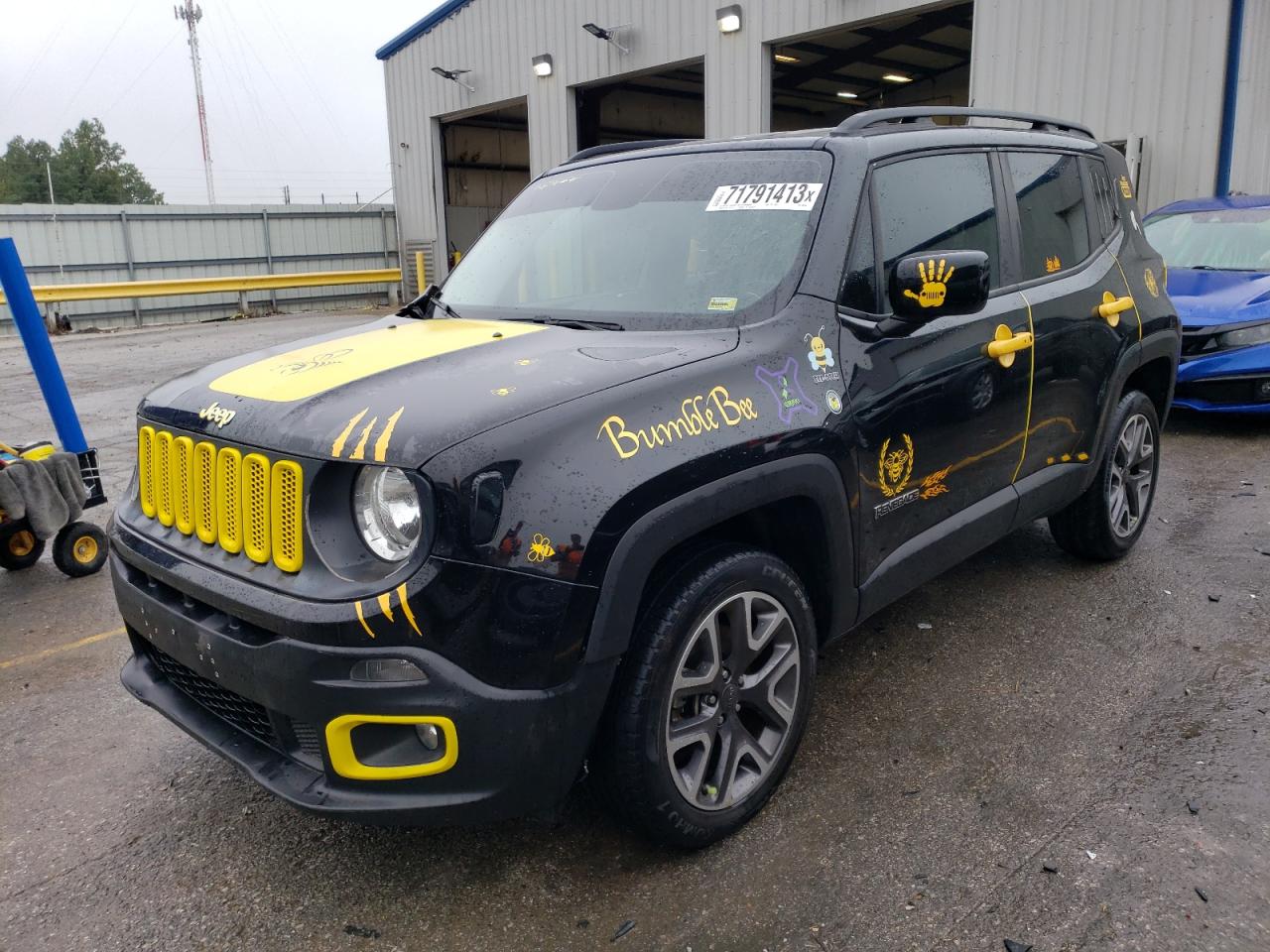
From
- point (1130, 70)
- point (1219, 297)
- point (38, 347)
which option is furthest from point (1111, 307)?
point (1130, 70)

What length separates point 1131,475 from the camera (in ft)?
14.7

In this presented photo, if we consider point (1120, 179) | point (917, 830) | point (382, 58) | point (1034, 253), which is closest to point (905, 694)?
point (917, 830)

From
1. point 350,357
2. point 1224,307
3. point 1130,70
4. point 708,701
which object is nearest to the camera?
point 708,701

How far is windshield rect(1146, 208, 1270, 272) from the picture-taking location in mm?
7609

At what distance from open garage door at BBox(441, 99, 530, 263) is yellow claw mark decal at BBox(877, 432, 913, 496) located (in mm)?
22411

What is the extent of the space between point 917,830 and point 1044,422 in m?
1.73

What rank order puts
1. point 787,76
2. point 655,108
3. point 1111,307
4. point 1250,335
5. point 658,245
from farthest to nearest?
point 655,108 < point 787,76 < point 1250,335 < point 1111,307 < point 658,245

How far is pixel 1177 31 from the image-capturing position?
10.2 metres

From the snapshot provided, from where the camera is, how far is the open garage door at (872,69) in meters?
18.1

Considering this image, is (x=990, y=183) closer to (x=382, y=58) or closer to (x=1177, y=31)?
(x=1177, y=31)

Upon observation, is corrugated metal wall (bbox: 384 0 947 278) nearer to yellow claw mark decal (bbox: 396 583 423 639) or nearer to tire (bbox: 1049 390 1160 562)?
tire (bbox: 1049 390 1160 562)

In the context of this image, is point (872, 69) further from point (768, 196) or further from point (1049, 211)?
point (768, 196)

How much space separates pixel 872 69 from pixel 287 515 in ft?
74.4

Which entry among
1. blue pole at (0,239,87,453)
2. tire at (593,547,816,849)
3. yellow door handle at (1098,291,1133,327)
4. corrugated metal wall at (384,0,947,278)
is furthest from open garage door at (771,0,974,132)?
tire at (593,547,816,849)
